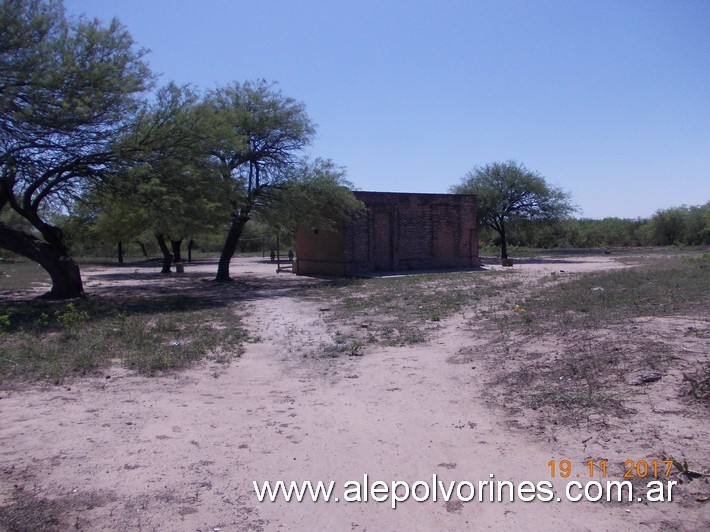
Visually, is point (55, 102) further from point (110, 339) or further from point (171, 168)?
point (110, 339)

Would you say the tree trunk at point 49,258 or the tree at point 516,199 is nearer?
the tree trunk at point 49,258

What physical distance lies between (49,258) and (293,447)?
15.5m

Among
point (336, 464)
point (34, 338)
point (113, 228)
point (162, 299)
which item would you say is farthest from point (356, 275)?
→ point (336, 464)

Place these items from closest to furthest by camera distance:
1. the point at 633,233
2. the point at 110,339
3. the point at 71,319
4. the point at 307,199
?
the point at 110,339
the point at 71,319
the point at 307,199
the point at 633,233

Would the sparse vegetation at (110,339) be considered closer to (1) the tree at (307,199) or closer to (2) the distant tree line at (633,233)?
(1) the tree at (307,199)

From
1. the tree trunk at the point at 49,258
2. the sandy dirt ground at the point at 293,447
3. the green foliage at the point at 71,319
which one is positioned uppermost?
the tree trunk at the point at 49,258

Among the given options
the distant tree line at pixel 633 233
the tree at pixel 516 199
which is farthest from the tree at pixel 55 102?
the distant tree line at pixel 633 233

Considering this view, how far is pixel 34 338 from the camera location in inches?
433

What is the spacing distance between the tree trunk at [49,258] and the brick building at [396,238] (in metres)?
12.8

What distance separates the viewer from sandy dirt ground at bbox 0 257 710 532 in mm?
4176

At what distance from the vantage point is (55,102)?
1492 cm

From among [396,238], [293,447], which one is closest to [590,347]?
[293,447]

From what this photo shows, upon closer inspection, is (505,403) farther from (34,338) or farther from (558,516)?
(34,338)

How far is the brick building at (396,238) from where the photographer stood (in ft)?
94.9
